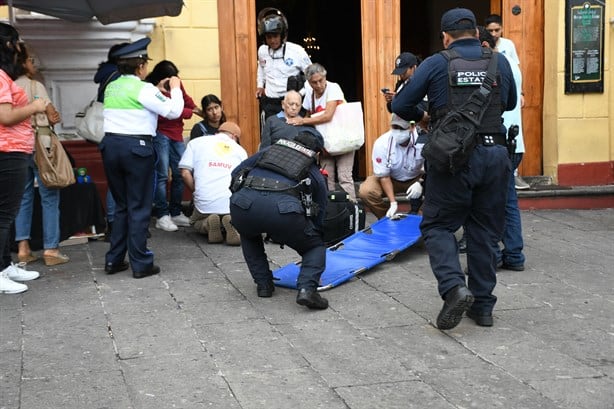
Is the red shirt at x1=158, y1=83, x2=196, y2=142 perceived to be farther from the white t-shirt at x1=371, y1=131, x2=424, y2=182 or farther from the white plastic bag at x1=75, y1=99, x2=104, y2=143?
the white t-shirt at x1=371, y1=131, x2=424, y2=182

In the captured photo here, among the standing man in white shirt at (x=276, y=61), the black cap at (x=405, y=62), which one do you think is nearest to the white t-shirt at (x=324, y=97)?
the standing man in white shirt at (x=276, y=61)

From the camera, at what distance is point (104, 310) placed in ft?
18.8

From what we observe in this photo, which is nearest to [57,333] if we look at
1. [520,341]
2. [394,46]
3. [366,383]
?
[366,383]

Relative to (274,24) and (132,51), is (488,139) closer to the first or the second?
(132,51)

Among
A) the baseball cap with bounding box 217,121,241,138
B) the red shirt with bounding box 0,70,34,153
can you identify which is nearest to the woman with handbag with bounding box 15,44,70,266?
the red shirt with bounding box 0,70,34,153

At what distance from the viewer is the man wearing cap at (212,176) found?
7738 millimetres

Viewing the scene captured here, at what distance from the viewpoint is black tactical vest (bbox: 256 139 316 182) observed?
566cm

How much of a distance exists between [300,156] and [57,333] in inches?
73.9

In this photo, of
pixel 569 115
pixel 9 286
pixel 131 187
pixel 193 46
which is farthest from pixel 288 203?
pixel 569 115

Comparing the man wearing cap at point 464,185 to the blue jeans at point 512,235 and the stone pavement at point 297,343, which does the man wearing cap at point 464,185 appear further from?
the blue jeans at point 512,235

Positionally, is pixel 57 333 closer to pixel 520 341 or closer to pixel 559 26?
pixel 520 341

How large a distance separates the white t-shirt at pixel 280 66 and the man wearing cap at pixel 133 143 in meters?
2.52

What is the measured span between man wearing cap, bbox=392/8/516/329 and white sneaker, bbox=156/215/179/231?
12.0 ft

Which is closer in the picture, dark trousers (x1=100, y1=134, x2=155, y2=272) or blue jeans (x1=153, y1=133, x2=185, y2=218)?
dark trousers (x1=100, y1=134, x2=155, y2=272)
